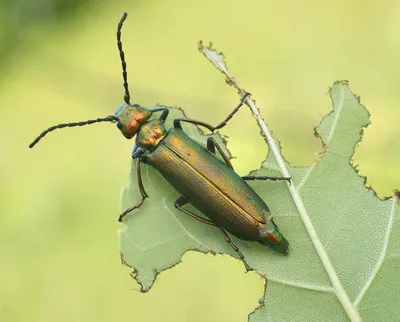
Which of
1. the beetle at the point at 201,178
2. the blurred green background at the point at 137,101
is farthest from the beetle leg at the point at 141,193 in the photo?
the blurred green background at the point at 137,101

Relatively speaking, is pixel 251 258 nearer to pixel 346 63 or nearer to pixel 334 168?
pixel 334 168

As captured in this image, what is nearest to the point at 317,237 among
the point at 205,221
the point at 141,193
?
the point at 205,221

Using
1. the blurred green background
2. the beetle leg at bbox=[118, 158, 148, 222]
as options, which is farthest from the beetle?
the blurred green background

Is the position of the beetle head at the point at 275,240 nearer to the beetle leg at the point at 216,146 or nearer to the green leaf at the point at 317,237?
the green leaf at the point at 317,237

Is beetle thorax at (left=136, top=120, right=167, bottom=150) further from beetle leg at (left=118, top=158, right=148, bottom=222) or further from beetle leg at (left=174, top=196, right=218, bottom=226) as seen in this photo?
beetle leg at (left=174, top=196, right=218, bottom=226)

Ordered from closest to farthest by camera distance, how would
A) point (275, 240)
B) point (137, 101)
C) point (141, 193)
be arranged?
point (275, 240) < point (141, 193) < point (137, 101)

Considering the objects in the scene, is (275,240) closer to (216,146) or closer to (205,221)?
(205,221)

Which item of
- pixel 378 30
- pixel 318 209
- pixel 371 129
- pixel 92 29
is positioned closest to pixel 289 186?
pixel 318 209
